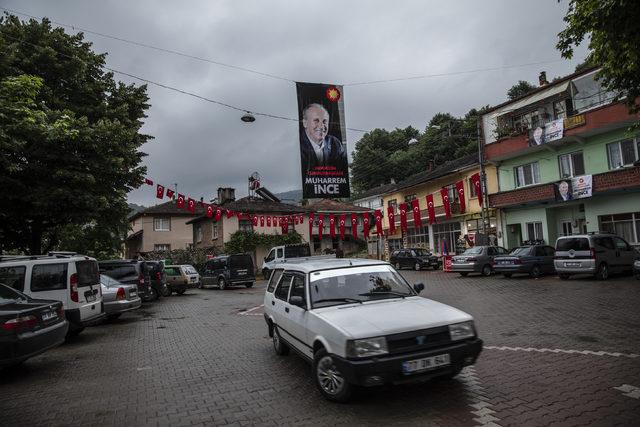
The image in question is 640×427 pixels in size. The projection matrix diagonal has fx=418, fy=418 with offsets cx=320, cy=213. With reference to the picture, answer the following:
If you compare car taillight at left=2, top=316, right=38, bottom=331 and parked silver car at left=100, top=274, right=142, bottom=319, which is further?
parked silver car at left=100, top=274, right=142, bottom=319

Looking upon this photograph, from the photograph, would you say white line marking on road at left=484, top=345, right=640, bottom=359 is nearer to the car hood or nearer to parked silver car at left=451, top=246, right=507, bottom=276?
the car hood

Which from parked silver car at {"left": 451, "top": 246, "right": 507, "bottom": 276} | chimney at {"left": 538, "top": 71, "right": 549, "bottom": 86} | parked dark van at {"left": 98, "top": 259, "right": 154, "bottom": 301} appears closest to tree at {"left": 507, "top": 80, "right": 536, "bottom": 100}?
chimney at {"left": 538, "top": 71, "right": 549, "bottom": 86}

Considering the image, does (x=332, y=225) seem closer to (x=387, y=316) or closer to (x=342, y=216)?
(x=342, y=216)

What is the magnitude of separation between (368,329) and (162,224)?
146 feet

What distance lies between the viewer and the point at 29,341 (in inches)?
243

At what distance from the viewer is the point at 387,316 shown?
478cm

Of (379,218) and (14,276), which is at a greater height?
→ (379,218)

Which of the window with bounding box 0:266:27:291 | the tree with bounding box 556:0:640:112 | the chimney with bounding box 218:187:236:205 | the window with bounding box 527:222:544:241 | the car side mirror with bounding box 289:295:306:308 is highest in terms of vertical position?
the chimney with bounding box 218:187:236:205

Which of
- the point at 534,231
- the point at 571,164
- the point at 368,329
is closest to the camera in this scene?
the point at 368,329

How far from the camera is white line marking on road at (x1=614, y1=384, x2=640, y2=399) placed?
14.9ft

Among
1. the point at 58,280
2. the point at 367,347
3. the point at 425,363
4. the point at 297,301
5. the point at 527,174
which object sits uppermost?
the point at 527,174

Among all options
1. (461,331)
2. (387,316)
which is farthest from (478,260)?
(387,316)

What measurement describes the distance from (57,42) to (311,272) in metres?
15.4

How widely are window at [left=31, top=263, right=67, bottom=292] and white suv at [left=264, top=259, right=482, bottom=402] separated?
230 inches
